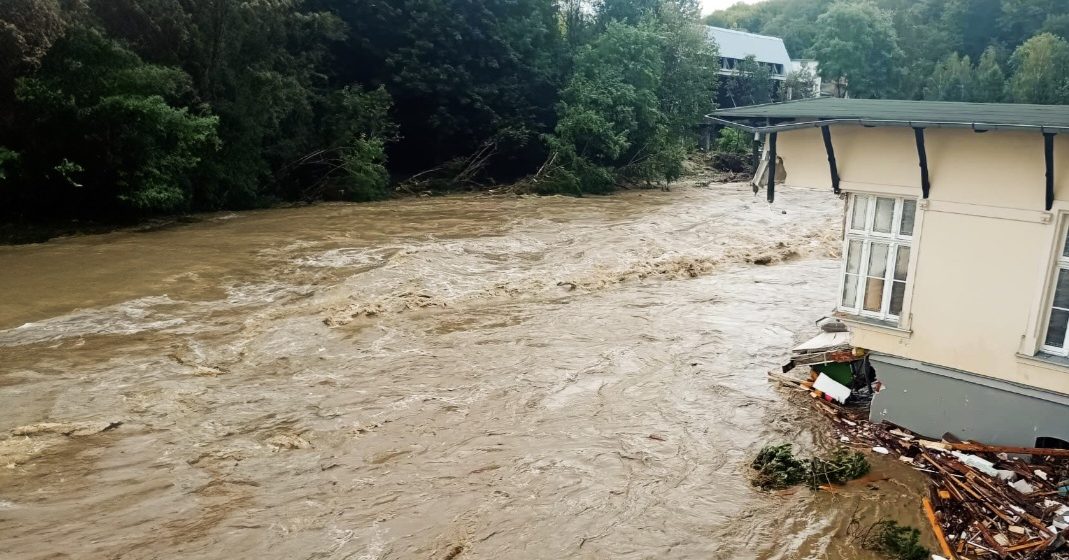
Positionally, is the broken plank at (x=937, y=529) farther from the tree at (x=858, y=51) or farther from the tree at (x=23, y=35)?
the tree at (x=858, y=51)

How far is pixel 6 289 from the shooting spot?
44.6ft

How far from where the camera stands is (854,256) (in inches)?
345

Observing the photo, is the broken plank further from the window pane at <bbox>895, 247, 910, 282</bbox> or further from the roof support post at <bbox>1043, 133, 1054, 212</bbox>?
the roof support post at <bbox>1043, 133, 1054, 212</bbox>

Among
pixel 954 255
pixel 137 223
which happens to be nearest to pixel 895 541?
pixel 954 255

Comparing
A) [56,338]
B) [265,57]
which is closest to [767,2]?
[265,57]

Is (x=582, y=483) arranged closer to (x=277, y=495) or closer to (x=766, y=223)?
(x=277, y=495)

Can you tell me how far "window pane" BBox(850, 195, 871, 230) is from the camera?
340 inches

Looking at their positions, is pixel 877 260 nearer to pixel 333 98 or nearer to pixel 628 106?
pixel 333 98

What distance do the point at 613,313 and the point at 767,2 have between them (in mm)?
88999

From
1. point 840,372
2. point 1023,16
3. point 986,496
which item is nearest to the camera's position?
point 986,496

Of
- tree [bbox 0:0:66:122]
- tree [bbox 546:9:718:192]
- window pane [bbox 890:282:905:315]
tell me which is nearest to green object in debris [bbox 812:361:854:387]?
window pane [bbox 890:282:905:315]

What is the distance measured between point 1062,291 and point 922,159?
6.23 feet

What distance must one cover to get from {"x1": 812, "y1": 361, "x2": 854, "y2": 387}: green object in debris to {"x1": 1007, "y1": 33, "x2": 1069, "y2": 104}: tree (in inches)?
1955

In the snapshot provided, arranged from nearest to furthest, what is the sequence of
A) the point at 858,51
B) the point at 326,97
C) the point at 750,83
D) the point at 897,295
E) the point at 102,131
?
the point at 897,295 → the point at 102,131 → the point at 326,97 → the point at 750,83 → the point at 858,51
